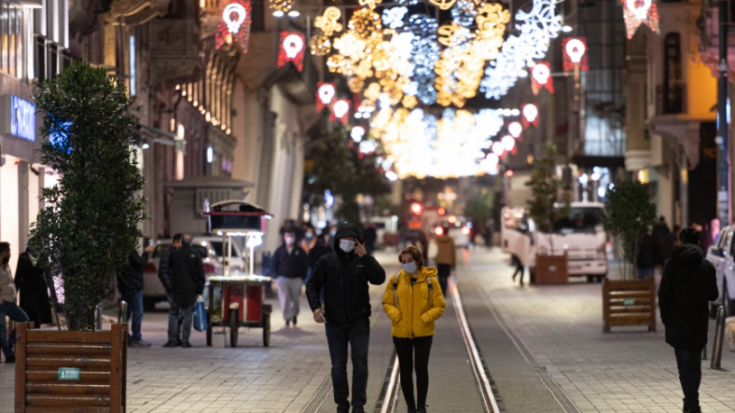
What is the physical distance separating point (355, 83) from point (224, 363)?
1968cm

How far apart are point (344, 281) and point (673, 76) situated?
3166cm

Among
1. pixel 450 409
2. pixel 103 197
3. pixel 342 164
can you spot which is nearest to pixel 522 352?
pixel 450 409

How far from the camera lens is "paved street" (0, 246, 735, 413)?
41.1 feet

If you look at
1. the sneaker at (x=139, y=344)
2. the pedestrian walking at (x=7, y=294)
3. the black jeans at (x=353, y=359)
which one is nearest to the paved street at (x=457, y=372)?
the sneaker at (x=139, y=344)

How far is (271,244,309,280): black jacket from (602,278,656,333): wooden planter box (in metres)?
5.56

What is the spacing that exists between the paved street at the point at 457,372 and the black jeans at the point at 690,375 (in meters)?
0.72

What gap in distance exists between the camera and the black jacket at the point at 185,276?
1909 centimetres

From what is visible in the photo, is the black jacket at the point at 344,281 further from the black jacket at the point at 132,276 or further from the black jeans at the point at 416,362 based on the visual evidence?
the black jacket at the point at 132,276

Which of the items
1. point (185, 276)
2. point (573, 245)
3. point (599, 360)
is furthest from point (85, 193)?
point (573, 245)

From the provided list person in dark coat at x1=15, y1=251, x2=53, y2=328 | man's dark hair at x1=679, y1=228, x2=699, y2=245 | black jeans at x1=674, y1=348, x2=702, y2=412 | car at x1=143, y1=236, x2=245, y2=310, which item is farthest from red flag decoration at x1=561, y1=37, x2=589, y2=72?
black jeans at x1=674, y1=348, x2=702, y2=412

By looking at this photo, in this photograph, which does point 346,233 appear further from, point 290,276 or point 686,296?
point 290,276

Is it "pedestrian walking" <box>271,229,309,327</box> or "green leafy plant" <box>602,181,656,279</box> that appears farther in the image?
"green leafy plant" <box>602,181,656,279</box>

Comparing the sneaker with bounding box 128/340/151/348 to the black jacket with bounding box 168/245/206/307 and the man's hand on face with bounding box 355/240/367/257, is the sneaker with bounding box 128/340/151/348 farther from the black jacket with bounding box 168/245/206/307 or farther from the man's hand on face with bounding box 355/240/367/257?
the man's hand on face with bounding box 355/240/367/257

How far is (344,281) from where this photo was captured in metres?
11.2
